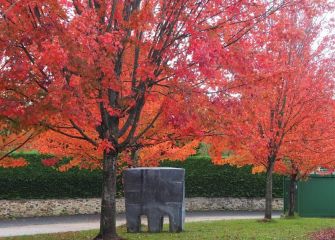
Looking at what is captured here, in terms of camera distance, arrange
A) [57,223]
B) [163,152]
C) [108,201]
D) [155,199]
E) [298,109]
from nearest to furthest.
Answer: [108,201] < [155,199] < [298,109] < [163,152] < [57,223]

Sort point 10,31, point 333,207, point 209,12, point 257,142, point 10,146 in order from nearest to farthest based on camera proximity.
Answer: point 10,31 < point 209,12 < point 10,146 < point 257,142 < point 333,207

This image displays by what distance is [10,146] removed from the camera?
44.0ft

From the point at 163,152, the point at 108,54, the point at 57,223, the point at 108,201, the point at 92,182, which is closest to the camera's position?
the point at 108,54

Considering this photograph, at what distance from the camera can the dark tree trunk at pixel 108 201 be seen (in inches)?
462

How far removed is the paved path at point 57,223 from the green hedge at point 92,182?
1542 mm

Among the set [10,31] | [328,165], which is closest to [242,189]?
[328,165]

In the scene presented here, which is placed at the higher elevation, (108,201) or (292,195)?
(292,195)

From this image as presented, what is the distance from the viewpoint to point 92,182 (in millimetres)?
23719

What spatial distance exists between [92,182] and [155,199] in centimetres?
996

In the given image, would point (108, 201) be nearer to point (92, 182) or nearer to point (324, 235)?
point (324, 235)

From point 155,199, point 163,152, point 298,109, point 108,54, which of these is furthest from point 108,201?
point 298,109

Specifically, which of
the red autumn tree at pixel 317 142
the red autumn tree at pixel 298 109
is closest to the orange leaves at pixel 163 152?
the red autumn tree at pixel 298 109

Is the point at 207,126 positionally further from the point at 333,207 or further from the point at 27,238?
the point at 333,207

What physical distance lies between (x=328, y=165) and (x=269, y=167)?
2420 millimetres
